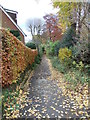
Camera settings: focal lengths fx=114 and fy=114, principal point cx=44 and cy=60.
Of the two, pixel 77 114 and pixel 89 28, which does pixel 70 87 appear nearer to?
pixel 77 114

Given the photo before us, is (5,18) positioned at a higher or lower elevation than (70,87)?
higher

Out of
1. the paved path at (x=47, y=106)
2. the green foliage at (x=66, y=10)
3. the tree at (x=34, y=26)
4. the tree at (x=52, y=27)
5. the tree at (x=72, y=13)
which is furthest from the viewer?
the tree at (x=52, y=27)

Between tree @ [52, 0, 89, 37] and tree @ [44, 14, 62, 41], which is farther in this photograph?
tree @ [44, 14, 62, 41]

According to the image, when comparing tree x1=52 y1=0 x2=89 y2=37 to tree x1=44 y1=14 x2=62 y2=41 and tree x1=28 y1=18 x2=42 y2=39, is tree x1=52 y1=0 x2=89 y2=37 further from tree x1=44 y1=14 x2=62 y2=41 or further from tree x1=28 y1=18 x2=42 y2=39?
tree x1=44 y1=14 x2=62 y2=41


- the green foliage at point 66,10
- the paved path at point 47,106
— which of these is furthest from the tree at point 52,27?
the paved path at point 47,106

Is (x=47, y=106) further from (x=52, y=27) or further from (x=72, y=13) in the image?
(x=52, y=27)

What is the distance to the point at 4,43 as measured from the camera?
3014mm

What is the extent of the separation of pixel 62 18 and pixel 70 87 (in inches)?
280

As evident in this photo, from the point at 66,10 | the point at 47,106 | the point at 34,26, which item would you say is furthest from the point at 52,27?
the point at 47,106

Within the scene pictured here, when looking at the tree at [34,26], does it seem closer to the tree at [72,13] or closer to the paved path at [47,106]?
the tree at [72,13]

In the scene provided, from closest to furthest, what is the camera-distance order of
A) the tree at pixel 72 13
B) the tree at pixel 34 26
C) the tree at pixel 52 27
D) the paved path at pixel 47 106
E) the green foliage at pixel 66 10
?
1. the paved path at pixel 47 106
2. the tree at pixel 72 13
3. the green foliage at pixel 66 10
4. the tree at pixel 34 26
5. the tree at pixel 52 27

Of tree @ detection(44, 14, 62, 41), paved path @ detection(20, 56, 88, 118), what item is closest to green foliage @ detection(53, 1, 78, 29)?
paved path @ detection(20, 56, 88, 118)

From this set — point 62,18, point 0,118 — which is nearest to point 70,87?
point 0,118

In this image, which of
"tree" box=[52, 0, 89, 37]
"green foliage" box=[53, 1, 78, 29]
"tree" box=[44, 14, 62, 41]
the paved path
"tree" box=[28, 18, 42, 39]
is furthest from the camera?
"tree" box=[44, 14, 62, 41]
